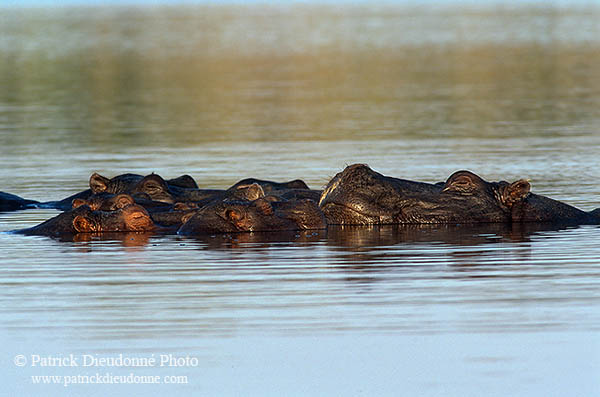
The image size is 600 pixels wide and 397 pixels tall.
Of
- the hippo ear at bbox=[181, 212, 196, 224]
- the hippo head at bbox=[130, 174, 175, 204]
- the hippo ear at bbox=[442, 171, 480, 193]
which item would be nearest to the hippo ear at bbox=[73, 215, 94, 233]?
the hippo ear at bbox=[181, 212, 196, 224]

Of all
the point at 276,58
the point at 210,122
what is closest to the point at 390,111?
the point at 210,122

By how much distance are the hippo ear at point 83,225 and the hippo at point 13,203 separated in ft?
11.5

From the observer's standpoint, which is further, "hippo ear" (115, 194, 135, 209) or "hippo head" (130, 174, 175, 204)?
"hippo head" (130, 174, 175, 204)

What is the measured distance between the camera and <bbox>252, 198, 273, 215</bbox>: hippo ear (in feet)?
56.7

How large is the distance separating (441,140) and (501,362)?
19.8 meters

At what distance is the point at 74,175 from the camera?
84.2ft

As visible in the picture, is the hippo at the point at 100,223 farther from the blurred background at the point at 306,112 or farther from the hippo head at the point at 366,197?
the blurred background at the point at 306,112

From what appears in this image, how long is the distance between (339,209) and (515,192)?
82.1 inches

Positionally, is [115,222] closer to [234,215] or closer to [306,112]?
[234,215]

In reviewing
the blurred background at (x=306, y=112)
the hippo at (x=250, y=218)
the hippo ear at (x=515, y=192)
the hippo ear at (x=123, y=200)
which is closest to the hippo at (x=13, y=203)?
the blurred background at (x=306, y=112)

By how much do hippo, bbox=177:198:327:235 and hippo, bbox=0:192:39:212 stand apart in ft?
14.3

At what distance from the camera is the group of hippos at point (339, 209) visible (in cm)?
1733

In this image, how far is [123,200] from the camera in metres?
18.1

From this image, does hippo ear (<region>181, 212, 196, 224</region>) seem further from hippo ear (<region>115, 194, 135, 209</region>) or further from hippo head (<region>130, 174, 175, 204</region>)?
hippo head (<region>130, 174, 175, 204</region>)
